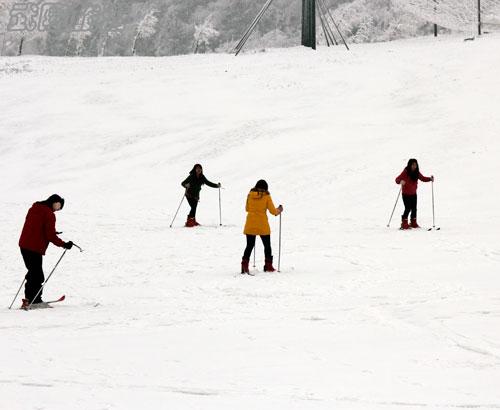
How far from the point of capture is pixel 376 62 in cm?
3994

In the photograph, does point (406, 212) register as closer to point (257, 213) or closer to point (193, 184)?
point (257, 213)

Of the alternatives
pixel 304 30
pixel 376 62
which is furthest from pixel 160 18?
pixel 376 62

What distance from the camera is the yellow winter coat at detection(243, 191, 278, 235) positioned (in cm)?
1161

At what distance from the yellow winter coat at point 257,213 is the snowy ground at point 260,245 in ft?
2.54

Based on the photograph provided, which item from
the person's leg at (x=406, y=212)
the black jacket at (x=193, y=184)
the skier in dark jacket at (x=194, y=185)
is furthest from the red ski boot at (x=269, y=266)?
the black jacket at (x=193, y=184)

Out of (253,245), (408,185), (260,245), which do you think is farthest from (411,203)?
(253,245)

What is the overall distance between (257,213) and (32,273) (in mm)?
3757

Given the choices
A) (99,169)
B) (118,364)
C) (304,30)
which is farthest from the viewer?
(304,30)

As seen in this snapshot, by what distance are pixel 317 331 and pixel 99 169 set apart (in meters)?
20.3

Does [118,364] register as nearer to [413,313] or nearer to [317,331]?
[317,331]

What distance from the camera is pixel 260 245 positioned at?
14.9 meters

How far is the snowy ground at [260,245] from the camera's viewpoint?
597cm

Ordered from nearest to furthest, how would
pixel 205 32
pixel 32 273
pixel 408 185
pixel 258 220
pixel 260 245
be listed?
pixel 32 273
pixel 258 220
pixel 260 245
pixel 408 185
pixel 205 32

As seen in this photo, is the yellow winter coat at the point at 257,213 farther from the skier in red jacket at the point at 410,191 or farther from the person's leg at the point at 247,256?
the skier in red jacket at the point at 410,191
